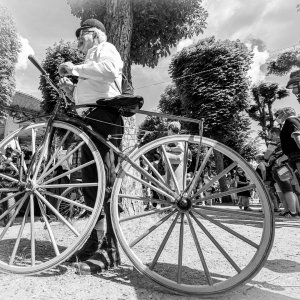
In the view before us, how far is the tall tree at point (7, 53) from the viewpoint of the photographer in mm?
17766

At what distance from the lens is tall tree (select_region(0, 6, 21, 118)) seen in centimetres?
1777

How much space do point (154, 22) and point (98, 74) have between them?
13.8 feet

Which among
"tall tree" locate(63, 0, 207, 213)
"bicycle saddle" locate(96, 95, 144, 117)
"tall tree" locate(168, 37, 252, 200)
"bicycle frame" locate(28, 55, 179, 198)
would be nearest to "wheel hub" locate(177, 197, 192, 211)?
"bicycle frame" locate(28, 55, 179, 198)

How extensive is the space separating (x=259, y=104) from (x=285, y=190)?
97.7 feet

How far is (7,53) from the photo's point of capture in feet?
59.7

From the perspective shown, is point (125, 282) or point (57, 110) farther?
point (57, 110)

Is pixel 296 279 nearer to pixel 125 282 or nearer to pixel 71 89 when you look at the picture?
pixel 125 282

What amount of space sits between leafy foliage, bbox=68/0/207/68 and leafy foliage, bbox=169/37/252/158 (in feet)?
43.5

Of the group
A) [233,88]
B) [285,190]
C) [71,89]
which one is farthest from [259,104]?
[71,89]

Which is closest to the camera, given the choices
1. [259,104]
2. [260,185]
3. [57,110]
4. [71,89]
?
[260,185]

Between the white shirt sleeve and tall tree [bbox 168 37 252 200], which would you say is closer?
the white shirt sleeve

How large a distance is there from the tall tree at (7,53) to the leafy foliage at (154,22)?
529 inches

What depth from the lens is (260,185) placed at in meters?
1.71

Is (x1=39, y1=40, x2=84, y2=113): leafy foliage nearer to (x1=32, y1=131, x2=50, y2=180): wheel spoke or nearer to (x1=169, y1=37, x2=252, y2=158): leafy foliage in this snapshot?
(x1=169, y1=37, x2=252, y2=158): leafy foliage
